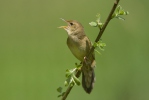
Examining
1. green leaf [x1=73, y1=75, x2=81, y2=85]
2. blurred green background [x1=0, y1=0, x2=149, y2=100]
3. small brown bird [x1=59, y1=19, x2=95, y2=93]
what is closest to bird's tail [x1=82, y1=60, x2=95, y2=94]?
small brown bird [x1=59, y1=19, x2=95, y2=93]

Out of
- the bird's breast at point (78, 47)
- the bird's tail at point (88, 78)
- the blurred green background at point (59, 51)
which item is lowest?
the blurred green background at point (59, 51)

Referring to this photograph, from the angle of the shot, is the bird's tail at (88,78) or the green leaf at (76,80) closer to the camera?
the green leaf at (76,80)

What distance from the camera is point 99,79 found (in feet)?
16.4

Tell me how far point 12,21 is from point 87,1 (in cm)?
106

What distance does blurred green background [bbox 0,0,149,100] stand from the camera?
15.2 feet

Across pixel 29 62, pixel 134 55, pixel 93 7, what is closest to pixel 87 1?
pixel 93 7

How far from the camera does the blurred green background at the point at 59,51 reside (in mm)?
4645

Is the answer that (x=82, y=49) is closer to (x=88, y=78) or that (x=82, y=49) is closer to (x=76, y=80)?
(x=88, y=78)

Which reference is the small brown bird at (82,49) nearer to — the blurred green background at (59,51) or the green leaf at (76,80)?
the green leaf at (76,80)

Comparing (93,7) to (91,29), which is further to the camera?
(93,7)

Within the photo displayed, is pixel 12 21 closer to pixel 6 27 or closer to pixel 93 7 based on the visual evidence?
pixel 6 27

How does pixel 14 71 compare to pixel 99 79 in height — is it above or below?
below

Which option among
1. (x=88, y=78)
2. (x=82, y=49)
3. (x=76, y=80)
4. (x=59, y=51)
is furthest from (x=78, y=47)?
(x=59, y=51)

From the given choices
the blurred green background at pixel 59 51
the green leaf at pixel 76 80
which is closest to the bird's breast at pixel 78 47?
the green leaf at pixel 76 80
